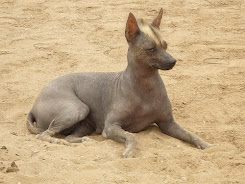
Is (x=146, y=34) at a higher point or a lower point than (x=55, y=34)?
higher

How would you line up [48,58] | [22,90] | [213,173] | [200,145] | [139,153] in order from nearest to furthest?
[213,173], [139,153], [200,145], [22,90], [48,58]

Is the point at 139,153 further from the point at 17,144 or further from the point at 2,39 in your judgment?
the point at 2,39

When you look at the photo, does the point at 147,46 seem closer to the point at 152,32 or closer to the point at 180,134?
the point at 152,32

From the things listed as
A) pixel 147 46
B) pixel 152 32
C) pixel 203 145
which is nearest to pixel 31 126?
pixel 147 46

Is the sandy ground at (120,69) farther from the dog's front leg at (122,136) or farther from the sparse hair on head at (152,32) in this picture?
the sparse hair on head at (152,32)

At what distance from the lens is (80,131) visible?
7156mm

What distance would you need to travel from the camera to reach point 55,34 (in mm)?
10922

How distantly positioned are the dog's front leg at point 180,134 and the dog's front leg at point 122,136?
0.59 meters

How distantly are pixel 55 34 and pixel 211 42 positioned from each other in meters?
2.93

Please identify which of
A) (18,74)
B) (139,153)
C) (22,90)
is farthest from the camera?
(18,74)

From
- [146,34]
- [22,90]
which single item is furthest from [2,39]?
[146,34]

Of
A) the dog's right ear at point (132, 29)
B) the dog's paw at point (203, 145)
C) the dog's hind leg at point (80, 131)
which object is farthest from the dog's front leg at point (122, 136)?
the dog's right ear at point (132, 29)

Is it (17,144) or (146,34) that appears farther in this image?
(146,34)

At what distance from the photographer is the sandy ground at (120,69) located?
536 centimetres
